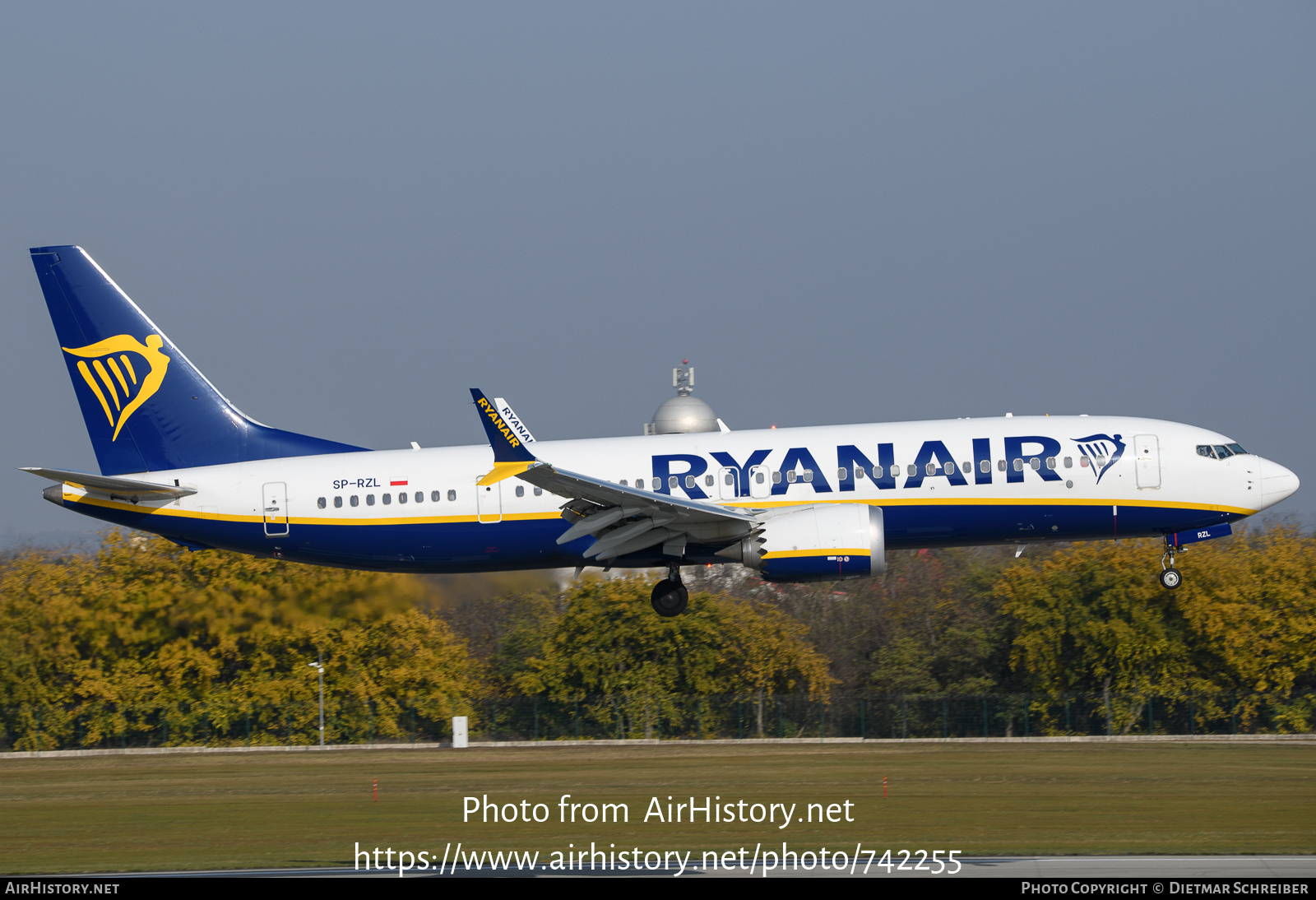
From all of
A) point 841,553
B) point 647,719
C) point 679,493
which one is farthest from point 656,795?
point 647,719

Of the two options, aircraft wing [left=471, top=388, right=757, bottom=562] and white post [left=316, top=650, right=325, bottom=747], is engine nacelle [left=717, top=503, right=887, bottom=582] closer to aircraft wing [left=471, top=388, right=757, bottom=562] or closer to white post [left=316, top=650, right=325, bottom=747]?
aircraft wing [left=471, top=388, right=757, bottom=562]

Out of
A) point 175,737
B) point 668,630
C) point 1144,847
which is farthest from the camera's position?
point 668,630

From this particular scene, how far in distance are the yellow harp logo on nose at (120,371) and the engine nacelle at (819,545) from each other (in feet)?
48.5

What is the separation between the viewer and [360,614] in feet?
118

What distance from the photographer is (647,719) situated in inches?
2095

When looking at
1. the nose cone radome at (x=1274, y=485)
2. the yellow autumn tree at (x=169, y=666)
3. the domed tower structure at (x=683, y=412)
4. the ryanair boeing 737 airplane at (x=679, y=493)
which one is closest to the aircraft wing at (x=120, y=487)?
the ryanair boeing 737 airplane at (x=679, y=493)

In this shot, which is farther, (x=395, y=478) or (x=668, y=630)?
(x=668, y=630)

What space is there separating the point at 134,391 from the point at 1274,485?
26.3 m

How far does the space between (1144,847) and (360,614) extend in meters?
19.9

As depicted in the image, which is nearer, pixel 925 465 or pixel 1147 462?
pixel 925 465

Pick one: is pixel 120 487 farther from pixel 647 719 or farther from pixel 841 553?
pixel 647 719

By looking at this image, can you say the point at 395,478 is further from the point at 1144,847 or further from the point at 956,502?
the point at 1144,847

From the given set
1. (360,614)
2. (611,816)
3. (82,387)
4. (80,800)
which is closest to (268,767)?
(80,800)

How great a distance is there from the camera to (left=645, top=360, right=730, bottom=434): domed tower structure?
150625mm
